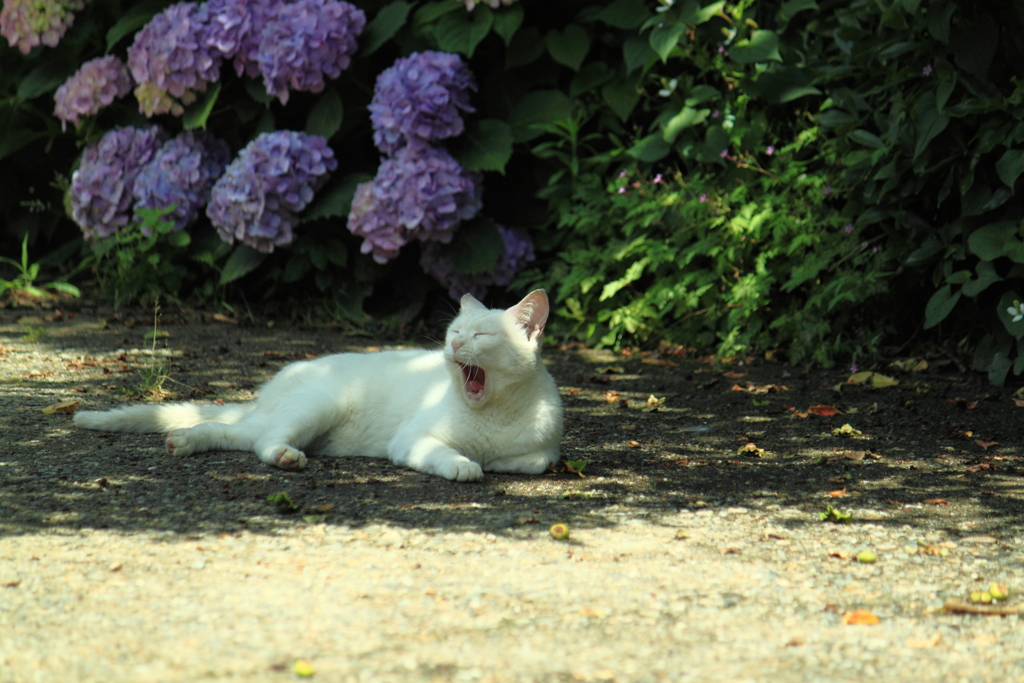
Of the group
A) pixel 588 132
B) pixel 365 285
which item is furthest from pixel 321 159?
pixel 588 132

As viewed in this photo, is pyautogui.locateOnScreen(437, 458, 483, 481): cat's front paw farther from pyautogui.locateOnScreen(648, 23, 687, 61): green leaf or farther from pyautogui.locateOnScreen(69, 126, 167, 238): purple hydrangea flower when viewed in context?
pyautogui.locateOnScreen(69, 126, 167, 238): purple hydrangea flower

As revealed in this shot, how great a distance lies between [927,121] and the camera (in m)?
4.74

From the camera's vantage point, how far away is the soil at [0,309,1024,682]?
6.75ft

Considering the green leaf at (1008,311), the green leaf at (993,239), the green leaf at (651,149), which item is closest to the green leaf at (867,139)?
the green leaf at (993,239)

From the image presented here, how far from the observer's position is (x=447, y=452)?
11.3 ft

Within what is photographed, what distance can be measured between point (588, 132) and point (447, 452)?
4.16m

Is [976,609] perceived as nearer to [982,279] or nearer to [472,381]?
[472,381]

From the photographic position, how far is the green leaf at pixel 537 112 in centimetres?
676

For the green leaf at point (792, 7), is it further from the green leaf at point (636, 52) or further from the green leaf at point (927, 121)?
the green leaf at point (927, 121)

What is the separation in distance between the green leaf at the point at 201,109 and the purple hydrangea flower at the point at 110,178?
1.37ft

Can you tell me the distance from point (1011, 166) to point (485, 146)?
341 cm

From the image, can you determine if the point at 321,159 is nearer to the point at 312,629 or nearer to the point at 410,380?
the point at 410,380

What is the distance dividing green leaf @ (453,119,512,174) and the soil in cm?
255

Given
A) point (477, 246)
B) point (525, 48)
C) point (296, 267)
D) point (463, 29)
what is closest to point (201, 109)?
point (296, 267)
